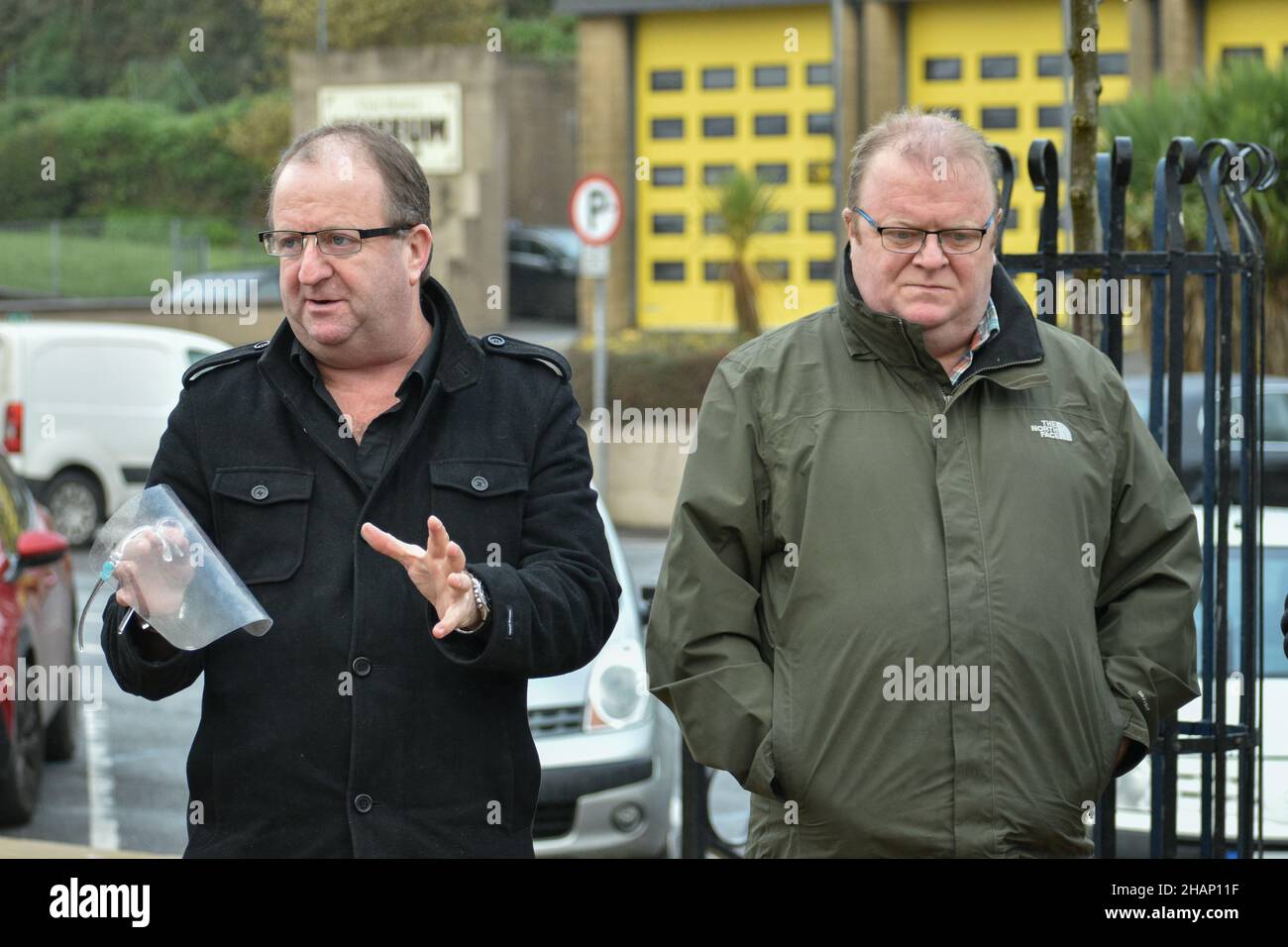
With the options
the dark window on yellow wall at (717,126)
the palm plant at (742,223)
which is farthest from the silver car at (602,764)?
the dark window on yellow wall at (717,126)

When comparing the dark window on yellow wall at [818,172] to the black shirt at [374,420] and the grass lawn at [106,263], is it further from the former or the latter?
the black shirt at [374,420]

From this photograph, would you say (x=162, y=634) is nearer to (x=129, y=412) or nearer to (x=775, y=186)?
(x=129, y=412)

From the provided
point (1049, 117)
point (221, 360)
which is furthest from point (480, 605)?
point (1049, 117)

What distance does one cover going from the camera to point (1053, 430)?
10.6ft

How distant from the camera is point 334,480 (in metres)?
3.07

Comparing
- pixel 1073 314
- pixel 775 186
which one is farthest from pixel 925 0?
pixel 1073 314

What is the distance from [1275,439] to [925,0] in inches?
536

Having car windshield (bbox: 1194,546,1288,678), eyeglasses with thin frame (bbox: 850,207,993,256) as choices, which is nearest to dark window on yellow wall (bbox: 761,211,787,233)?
car windshield (bbox: 1194,546,1288,678)

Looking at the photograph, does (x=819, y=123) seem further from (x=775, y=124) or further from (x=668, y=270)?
(x=668, y=270)

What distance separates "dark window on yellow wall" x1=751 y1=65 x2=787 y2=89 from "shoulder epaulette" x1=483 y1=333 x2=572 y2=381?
24075 millimetres

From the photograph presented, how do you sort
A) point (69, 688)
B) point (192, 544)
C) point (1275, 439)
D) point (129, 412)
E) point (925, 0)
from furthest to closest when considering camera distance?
point (925, 0), point (129, 412), point (1275, 439), point (69, 688), point (192, 544)

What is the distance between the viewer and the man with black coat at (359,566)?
2.99 meters

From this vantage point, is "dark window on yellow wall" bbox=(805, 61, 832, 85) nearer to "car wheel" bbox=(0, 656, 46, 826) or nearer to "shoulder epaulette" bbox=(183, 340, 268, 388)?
"car wheel" bbox=(0, 656, 46, 826)
